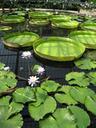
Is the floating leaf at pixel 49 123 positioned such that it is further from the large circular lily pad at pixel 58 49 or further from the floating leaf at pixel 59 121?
the large circular lily pad at pixel 58 49

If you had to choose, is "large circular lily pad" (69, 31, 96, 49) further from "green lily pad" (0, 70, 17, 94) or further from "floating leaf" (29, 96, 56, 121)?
"floating leaf" (29, 96, 56, 121)

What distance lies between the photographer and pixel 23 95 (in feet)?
7.75

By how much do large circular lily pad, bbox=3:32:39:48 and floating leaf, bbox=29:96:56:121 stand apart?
5.71 ft

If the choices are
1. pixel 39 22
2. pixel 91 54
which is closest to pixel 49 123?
pixel 91 54

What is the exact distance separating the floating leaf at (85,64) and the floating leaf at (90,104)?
931 millimetres

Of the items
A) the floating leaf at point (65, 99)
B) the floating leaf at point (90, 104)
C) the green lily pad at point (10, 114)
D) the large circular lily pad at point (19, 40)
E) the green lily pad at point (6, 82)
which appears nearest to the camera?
the green lily pad at point (10, 114)

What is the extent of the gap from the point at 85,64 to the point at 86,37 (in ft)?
3.88

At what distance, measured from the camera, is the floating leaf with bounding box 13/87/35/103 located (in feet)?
7.52

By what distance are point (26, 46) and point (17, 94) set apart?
1.64 metres

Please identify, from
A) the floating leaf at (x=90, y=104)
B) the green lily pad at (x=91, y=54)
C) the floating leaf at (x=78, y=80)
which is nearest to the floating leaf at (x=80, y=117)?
the floating leaf at (x=90, y=104)

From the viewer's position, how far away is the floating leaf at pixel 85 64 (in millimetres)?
3246

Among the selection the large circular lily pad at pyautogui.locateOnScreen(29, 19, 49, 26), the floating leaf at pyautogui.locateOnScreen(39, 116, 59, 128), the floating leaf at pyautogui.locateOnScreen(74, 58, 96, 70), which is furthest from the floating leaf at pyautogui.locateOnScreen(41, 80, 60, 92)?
the large circular lily pad at pyautogui.locateOnScreen(29, 19, 49, 26)

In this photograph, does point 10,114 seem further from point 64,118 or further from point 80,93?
point 80,93

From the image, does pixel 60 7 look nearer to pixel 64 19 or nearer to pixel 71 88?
pixel 64 19
